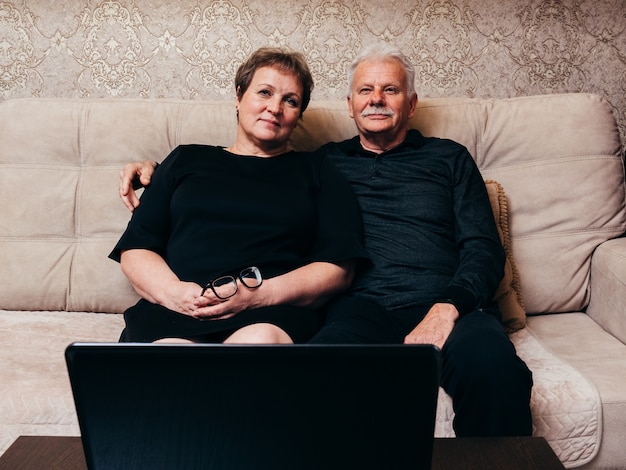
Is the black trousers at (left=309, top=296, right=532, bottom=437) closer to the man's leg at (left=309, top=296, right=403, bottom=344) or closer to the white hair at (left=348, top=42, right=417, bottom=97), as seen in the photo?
the man's leg at (left=309, top=296, right=403, bottom=344)

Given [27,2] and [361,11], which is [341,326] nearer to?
[361,11]

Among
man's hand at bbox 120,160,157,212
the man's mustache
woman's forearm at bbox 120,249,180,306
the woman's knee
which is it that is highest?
the man's mustache

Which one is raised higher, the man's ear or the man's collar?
the man's ear

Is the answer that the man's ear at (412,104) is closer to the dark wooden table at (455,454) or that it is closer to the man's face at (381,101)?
the man's face at (381,101)

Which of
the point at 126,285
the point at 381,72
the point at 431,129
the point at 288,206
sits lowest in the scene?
the point at 126,285

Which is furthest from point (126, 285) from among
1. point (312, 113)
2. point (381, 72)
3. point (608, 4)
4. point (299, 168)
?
point (608, 4)

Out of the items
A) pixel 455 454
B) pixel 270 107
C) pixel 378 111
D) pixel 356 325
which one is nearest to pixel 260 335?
pixel 356 325

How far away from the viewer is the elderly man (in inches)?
51.4

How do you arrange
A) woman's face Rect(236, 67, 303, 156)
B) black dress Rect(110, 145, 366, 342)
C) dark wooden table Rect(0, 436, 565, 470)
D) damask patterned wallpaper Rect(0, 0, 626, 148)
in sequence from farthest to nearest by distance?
damask patterned wallpaper Rect(0, 0, 626, 148), woman's face Rect(236, 67, 303, 156), black dress Rect(110, 145, 366, 342), dark wooden table Rect(0, 436, 565, 470)

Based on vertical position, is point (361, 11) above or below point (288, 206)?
above

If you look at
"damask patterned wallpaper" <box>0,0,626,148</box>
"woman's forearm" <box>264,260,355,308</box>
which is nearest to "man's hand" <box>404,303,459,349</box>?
"woman's forearm" <box>264,260,355,308</box>

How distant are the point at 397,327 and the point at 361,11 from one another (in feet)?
3.82

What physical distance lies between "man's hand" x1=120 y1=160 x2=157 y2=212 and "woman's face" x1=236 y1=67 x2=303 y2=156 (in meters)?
0.29

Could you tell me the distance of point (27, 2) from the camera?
2109mm
